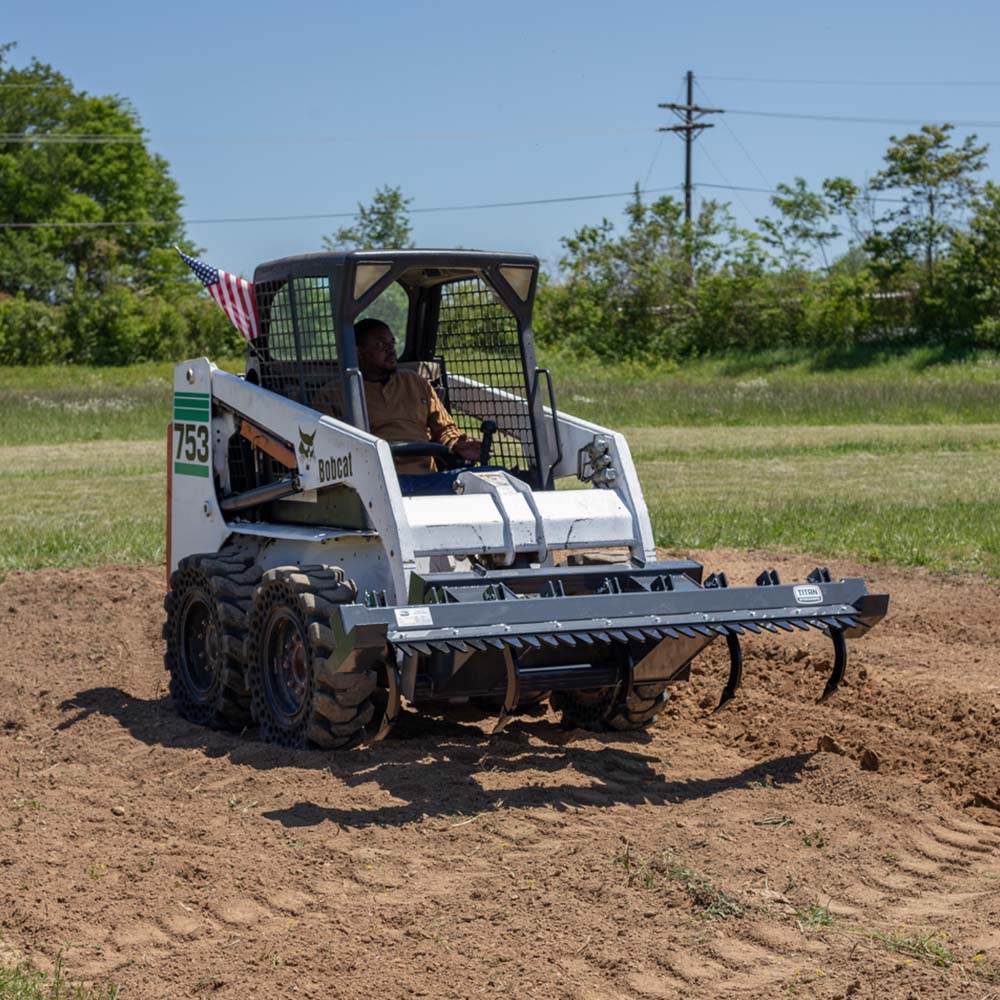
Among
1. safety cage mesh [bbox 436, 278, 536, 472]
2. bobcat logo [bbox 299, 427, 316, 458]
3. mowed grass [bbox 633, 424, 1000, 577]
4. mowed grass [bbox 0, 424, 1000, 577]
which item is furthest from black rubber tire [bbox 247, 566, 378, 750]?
mowed grass [bbox 633, 424, 1000, 577]

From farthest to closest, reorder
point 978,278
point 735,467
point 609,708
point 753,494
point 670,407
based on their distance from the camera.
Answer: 1. point 978,278
2. point 670,407
3. point 735,467
4. point 753,494
5. point 609,708

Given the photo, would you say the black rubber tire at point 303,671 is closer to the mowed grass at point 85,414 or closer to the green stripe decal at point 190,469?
the green stripe decal at point 190,469

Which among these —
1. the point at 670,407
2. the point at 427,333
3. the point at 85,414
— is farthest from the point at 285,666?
the point at 85,414

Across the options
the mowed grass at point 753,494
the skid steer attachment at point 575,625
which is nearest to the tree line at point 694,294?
the mowed grass at point 753,494

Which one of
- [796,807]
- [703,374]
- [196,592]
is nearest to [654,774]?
Result: [796,807]

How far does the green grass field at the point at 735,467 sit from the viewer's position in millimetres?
13836

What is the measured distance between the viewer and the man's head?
8.09 metres

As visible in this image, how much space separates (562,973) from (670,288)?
5142 cm

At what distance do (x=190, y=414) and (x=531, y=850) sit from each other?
390 centimetres

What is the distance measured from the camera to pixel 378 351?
8094 millimetres

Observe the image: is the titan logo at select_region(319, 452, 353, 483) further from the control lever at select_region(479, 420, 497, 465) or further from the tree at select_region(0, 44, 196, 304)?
the tree at select_region(0, 44, 196, 304)

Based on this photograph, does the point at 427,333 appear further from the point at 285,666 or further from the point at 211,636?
the point at 285,666

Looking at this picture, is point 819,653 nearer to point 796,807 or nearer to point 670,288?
point 796,807

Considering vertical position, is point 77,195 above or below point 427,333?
above
